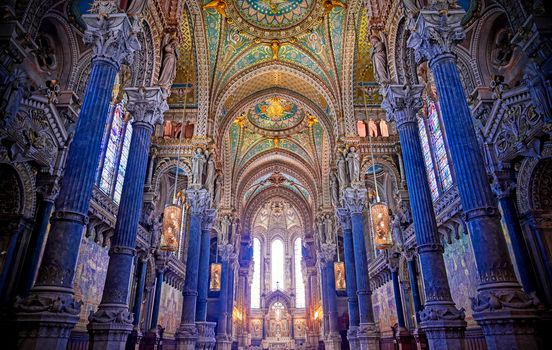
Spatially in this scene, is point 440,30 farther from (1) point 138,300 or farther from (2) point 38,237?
(1) point 138,300

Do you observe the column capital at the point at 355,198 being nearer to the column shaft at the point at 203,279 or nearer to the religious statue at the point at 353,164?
the religious statue at the point at 353,164

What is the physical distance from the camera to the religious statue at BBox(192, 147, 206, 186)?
1597cm

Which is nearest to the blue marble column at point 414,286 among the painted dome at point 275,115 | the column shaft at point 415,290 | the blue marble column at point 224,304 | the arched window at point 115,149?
the column shaft at point 415,290

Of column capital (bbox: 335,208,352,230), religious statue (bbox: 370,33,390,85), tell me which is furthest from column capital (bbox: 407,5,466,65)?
column capital (bbox: 335,208,352,230)

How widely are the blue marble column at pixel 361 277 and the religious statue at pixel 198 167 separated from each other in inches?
256

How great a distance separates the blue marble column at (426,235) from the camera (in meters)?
7.16

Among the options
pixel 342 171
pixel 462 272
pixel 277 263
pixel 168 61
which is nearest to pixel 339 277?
pixel 342 171

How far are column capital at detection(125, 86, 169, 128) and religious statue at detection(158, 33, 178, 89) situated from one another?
67 centimetres

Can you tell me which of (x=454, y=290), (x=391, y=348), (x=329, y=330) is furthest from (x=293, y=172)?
(x=454, y=290)

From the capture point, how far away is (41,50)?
11.3 metres

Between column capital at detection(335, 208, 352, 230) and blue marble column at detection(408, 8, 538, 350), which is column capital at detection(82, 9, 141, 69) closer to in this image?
blue marble column at detection(408, 8, 538, 350)

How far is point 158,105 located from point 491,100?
992 cm

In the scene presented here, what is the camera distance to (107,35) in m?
8.00

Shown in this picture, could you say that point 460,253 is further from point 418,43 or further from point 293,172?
point 293,172
